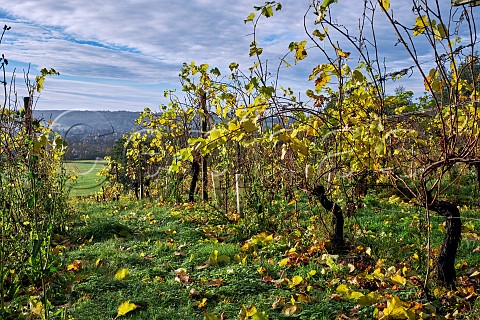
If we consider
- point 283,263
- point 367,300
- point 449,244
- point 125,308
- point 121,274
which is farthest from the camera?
point 283,263

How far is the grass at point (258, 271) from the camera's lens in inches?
119

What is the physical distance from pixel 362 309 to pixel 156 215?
15.4 ft

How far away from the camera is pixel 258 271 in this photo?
3.75 meters

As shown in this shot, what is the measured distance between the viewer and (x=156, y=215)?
277 inches

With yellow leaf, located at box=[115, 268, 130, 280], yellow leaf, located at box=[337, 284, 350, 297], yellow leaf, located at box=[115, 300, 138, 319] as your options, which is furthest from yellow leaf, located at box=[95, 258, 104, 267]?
yellow leaf, located at box=[337, 284, 350, 297]

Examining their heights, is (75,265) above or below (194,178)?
below

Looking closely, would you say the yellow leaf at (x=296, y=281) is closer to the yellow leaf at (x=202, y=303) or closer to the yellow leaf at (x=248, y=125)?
the yellow leaf at (x=202, y=303)

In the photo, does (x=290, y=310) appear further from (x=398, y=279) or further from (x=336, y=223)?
(x=336, y=223)

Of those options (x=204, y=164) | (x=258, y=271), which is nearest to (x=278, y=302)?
(x=258, y=271)

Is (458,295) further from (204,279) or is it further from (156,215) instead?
(156,215)

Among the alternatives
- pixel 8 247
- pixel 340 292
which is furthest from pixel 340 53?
pixel 8 247

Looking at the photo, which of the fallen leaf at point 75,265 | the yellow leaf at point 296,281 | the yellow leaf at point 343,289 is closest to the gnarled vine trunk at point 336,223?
the yellow leaf at point 296,281

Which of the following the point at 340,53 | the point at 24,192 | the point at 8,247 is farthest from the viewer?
the point at 24,192

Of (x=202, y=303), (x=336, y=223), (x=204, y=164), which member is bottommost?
(x=202, y=303)
